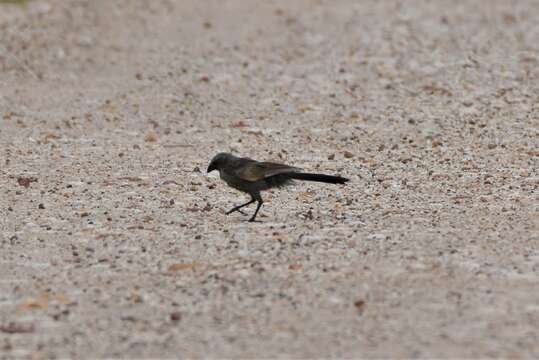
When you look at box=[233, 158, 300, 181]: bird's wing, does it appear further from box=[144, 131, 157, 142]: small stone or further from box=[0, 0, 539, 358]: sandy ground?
box=[144, 131, 157, 142]: small stone

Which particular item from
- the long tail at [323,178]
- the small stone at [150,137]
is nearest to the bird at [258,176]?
the long tail at [323,178]

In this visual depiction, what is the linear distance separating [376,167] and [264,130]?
2163 millimetres

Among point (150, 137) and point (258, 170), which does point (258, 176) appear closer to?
point (258, 170)

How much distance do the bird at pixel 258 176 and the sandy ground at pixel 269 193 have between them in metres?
0.25

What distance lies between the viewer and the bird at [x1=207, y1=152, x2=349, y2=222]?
27.4ft

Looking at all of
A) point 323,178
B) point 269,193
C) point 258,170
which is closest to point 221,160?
point 258,170

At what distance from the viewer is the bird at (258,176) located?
27.4ft

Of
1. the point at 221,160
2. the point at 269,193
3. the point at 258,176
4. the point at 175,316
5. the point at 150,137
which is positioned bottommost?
the point at 175,316

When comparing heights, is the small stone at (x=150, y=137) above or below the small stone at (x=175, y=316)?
above

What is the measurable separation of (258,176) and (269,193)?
49.6 inches

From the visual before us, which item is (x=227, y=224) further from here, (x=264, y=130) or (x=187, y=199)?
(x=264, y=130)

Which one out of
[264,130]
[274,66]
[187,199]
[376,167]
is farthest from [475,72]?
[187,199]

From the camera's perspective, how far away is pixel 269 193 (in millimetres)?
9648

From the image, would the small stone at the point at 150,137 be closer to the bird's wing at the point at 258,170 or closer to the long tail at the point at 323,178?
the bird's wing at the point at 258,170
